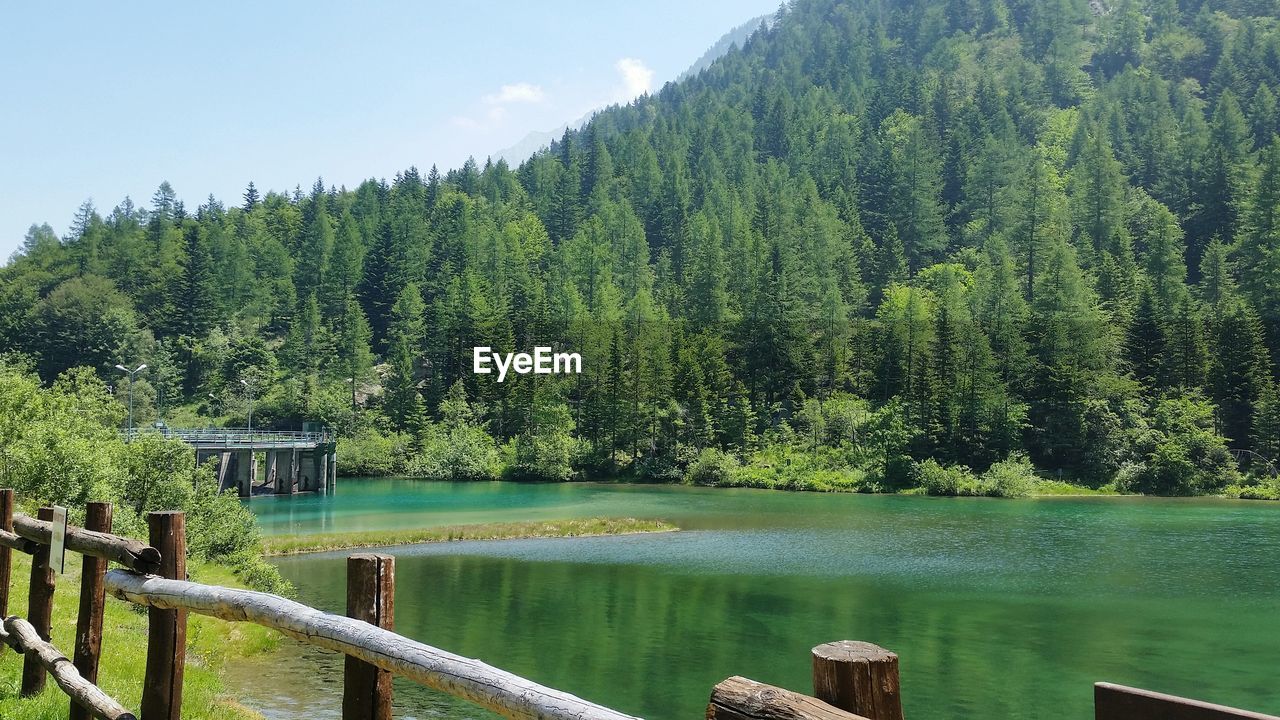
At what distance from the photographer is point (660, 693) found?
840 inches

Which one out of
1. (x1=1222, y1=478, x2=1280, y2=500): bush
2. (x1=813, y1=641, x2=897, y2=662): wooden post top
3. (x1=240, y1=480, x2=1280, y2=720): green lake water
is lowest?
(x1=240, y1=480, x2=1280, y2=720): green lake water

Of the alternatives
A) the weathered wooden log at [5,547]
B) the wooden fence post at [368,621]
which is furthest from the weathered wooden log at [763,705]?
the weathered wooden log at [5,547]

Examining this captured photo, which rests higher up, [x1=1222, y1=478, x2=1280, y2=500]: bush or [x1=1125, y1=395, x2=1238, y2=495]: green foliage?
[x1=1125, y1=395, x2=1238, y2=495]: green foliage

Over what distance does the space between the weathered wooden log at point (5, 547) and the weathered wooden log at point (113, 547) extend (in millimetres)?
1357

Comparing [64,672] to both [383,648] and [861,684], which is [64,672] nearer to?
[383,648]

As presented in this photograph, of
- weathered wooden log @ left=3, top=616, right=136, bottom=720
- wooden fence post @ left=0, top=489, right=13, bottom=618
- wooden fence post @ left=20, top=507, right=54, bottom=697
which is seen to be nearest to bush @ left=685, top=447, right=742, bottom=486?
wooden fence post @ left=0, top=489, right=13, bottom=618

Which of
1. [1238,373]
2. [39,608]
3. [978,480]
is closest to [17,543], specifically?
[39,608]

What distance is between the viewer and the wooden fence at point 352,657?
3305 mm

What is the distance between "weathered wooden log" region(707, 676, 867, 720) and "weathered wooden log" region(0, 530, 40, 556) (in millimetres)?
8244

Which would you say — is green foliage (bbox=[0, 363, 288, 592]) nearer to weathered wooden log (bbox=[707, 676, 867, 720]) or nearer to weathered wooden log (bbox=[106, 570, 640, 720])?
weathered wooden log (bbox=[106, 570, 640, 720])

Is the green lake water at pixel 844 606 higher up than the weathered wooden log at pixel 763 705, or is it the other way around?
the weathered wooden log at pixel 763 705

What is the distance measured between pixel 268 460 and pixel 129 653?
69.3m

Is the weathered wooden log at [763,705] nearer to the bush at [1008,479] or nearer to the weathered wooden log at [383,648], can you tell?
the weathered wooden log at [383,648]

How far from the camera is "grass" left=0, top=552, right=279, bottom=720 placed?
→ 29.2 ft
